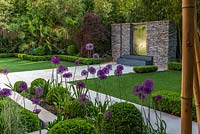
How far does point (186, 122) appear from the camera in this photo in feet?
3.40

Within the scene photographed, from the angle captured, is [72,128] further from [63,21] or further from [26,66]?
[63,21]

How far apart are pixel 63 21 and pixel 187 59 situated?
16.6 meters

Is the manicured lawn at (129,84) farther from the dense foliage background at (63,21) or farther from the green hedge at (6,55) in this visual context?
the green hedge at (6,55)

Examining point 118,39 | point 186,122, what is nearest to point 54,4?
point 118,39

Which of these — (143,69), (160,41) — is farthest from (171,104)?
(160,41)

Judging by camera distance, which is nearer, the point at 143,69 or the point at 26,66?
the point at 143,69

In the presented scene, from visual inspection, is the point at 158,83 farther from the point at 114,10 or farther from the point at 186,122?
the point at 114,10

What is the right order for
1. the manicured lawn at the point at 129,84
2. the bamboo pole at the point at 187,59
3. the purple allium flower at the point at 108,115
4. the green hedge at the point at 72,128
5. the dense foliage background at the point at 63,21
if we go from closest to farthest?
the bamboo pole at the point at 187,59 < the green hedge at the point at 72,128 < the purple allium flower at the point at 108,115 < the manicured lawn at the point at 129,84 < the dense foliage background at the point at 63,21

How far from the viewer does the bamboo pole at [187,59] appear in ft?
3.18

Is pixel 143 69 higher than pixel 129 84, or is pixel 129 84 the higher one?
pixel 143 69

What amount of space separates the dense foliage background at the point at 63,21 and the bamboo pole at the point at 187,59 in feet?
40.6

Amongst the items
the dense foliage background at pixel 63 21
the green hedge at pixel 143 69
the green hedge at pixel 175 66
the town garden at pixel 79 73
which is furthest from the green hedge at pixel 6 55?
the green hedge at pixel 175 66

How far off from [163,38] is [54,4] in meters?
8.63

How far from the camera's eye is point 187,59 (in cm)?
99
